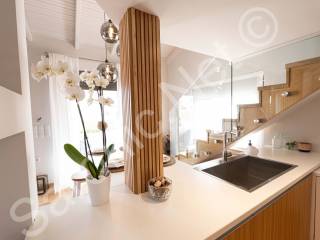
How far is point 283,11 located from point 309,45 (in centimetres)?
63

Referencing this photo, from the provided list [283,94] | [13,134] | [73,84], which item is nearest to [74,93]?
[73,84]

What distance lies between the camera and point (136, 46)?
87 cm

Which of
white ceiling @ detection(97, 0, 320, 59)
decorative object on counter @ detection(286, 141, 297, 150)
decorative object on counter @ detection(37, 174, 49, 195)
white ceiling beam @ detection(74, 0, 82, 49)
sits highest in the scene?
white ceiling beam @ detection(74, 0, 82, 49)

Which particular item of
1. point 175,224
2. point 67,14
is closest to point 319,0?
point 175,224

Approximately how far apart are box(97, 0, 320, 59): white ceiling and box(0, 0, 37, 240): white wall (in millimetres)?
431

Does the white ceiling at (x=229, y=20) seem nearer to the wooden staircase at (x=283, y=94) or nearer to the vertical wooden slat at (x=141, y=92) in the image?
the vertical wooden slat at (x=141, y=92)

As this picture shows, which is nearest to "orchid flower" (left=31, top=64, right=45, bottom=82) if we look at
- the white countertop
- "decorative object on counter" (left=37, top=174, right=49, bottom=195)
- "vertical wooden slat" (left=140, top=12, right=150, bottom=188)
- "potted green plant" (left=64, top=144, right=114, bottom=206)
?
"potted green plant" (left=64, top=144, right=114, bottom=206)

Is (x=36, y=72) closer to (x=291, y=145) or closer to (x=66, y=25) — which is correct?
(x=291, y=145)

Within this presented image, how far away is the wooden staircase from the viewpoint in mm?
1423

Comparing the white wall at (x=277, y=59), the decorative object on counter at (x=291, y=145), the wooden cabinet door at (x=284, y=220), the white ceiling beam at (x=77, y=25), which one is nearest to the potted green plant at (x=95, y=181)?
the wooden cabinet door at (x=284, y=220)

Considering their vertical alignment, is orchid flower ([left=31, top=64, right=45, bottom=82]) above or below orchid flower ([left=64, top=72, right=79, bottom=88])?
above

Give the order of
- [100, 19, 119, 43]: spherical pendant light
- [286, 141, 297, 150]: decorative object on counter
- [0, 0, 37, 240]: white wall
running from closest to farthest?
1. [0, 0, 37, 240]: white wall
2. [100, 19, 119, 43]: spherical pendant light
3. [286, 141, 297, 150]: decorative object on counter

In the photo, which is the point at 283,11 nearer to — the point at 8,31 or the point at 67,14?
the point at 8,31

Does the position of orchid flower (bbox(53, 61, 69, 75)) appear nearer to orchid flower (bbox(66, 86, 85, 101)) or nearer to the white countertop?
orchid flower (bbox(66, 86, 85, 101))
